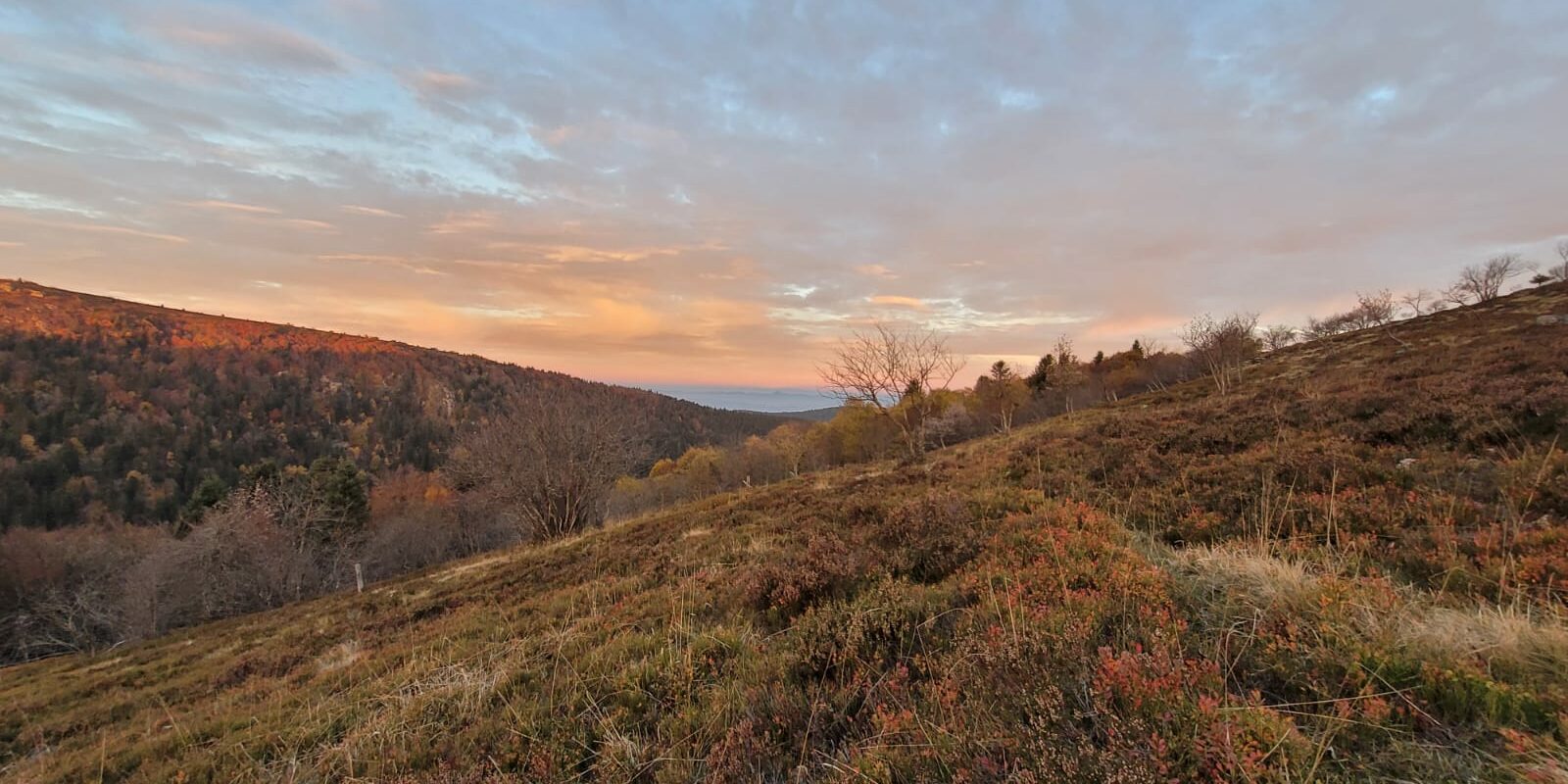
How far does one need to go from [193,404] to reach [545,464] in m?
137

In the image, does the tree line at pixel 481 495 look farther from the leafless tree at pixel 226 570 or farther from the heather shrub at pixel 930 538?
the heather shrub at pixel 930 538

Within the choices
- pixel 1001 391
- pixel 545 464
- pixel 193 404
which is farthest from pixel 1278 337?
pixel 193 404

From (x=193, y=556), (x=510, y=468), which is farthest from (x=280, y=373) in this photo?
(x=510, y=468)

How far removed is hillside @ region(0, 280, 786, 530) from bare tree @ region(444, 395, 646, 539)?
3139 cm

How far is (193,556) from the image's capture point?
115 feet

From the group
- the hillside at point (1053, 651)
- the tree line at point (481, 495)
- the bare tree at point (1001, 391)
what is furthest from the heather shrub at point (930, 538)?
the bare tree at point (1001, 391)

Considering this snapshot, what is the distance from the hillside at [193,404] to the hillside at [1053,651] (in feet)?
186

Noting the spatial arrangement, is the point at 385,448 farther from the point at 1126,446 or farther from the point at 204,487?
the point at 1126,446

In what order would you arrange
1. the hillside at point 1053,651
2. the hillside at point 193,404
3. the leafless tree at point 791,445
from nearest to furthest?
the hillside at point 1053,651, the leafless tree at point 791,445, the hillside at point 193,404

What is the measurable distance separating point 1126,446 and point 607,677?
966 cm

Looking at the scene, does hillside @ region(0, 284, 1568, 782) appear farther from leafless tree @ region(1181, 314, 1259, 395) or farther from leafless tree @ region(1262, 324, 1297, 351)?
leafless tree @ region(1262, 324, 1297, 351)

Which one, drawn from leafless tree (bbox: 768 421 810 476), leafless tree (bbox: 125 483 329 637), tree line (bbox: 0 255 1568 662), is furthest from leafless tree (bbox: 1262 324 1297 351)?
leafless tree (bbox: 125 483 329 637)

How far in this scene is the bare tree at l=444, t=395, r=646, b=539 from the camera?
26234 millimetres

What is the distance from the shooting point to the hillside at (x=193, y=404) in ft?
274
